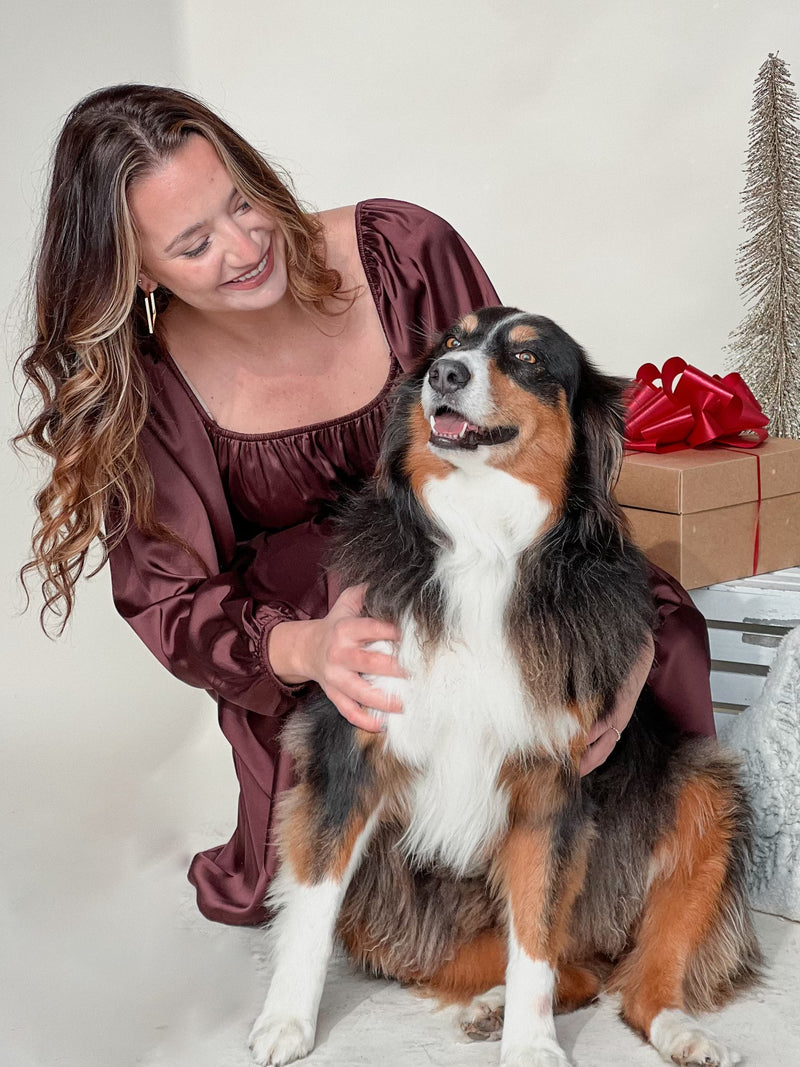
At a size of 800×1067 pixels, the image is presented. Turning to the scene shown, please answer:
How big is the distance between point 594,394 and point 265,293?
685 millimetres

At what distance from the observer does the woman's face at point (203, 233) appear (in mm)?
2330

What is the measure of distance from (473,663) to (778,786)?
0.95 m

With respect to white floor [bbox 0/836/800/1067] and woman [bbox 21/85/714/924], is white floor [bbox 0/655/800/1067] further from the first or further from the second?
woman [bbox 21/85/714/924]

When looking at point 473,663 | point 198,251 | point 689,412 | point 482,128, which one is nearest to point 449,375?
point 473,663

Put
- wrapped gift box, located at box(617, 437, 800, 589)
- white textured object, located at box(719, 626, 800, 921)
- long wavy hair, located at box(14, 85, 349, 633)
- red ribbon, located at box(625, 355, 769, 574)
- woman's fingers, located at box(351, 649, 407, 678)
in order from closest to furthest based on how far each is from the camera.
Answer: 1. woman's fingers, located at box(351, 649, 407, 678)
2. long wavy hair, located at box(14, 85, 349, 633)
3. white textured object, located at box(719, 626, 800, 921)
4. wrapped gift box, located at box(617, 437, 800, 589)
5. red ribbon, located at box(625, 355, 769, 574)

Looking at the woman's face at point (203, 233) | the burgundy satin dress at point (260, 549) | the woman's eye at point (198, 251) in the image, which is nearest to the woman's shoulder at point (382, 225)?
the burgundy satin dress at point (260, 549)

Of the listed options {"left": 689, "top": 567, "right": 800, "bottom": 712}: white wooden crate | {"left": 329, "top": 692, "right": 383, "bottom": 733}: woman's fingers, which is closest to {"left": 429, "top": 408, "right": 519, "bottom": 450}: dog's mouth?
{"left": 329, "top": 692, "right": 383, "bottom": 733}: woman's fingers

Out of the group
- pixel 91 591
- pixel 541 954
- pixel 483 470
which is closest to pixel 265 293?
pixel 483 470

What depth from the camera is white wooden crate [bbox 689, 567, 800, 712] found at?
2.98 meters

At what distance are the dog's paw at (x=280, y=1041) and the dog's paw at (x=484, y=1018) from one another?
0.86ft

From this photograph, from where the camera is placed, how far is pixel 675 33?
400cm

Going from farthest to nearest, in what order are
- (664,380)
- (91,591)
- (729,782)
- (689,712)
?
(91,591) → (664,380) → (689,712) → (729,782)

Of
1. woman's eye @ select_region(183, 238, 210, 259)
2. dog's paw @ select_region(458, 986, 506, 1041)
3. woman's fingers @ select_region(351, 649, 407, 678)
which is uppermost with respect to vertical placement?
woman's eye @ select_region(183, 238, 210, 259)

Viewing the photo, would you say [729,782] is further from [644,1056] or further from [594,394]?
[594,394]
